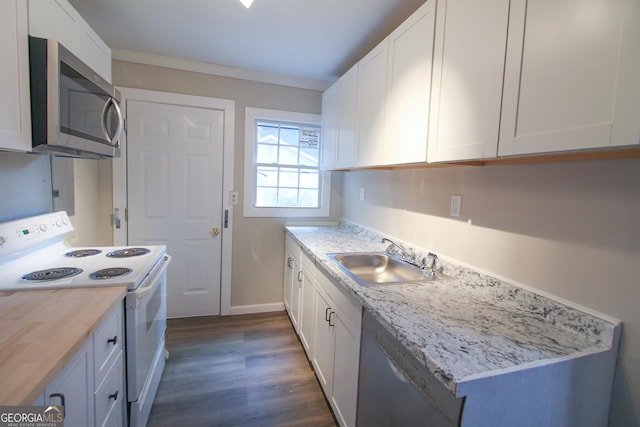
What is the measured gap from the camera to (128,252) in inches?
71.4

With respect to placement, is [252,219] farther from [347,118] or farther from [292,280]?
[347,118]

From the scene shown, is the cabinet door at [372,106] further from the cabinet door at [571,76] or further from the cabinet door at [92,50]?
the cabinet door at [92,50]

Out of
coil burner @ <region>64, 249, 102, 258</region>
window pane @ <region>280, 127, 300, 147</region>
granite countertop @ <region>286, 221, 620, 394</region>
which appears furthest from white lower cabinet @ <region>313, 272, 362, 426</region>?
window pane @ <region>280, 127, 300, 147</region>

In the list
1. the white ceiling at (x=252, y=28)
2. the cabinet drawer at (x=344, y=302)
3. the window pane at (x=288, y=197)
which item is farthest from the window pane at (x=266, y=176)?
the cabinet drawer at (x=344, y=302)

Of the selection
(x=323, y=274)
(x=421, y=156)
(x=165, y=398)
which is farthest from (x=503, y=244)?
(x=165, y=398)

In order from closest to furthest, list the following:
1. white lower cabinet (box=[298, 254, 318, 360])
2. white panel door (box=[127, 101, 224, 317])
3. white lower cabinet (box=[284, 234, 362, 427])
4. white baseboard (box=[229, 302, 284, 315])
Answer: white lower cabinet (box=[284, 234, 362, 427]) < white lower cabinet (box=[298, 254, 318, 360]) < white panel door (box=[127, 101, 224, 317]) < white baseboard (box=[229, 302, 284, 315])

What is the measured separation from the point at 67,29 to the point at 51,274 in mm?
1187

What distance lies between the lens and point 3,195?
1.43m

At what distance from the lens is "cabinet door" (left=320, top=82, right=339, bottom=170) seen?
254cm

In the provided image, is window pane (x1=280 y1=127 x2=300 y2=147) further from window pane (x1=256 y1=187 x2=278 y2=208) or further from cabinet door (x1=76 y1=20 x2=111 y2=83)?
cabinet door (x1=76 y1=20 x2=111 y2=83)

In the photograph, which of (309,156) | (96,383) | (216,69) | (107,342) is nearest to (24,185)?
(107,342)

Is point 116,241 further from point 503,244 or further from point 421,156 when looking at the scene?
point 503,244

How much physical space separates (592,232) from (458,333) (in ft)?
1.87

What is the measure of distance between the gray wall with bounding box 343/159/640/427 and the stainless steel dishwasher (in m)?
0.62
